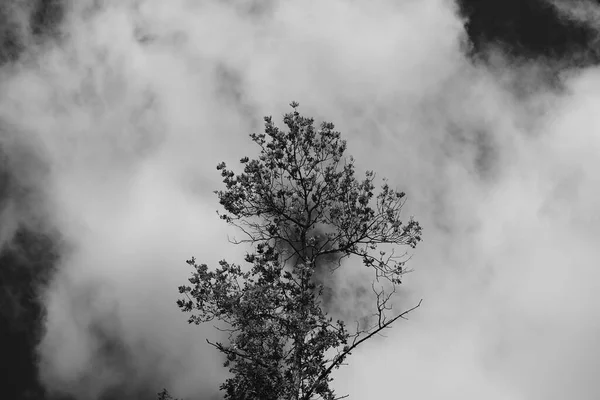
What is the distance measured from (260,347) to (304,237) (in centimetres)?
394

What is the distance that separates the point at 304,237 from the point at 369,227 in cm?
215

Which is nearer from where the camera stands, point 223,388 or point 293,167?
point 223,388

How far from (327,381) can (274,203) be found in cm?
587

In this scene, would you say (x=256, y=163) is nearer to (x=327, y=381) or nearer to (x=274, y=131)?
(x=274, y=131)

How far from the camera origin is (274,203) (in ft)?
59.3

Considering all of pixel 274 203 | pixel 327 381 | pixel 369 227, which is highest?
pixel 274 203

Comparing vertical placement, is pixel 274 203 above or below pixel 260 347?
above

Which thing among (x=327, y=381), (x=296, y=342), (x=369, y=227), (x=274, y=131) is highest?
(x=274, y=131)

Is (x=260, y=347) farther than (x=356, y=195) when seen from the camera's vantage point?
No

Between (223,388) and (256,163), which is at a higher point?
(256,163)

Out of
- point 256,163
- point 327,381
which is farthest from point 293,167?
point 327,381

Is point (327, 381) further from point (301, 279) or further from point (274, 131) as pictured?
point (274, 131)

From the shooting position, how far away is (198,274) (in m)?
16.2

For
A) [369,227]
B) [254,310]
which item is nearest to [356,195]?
[369,227]
